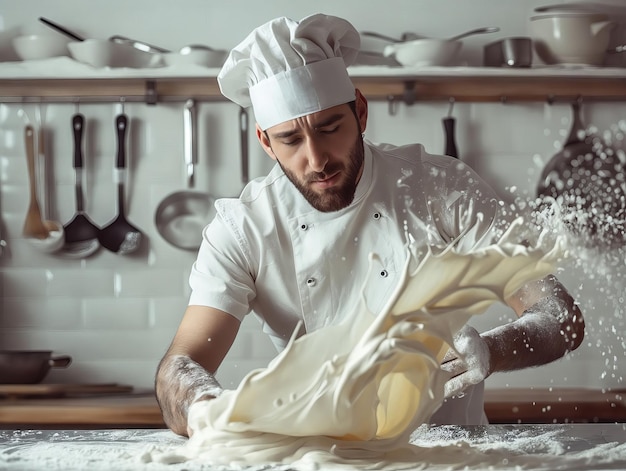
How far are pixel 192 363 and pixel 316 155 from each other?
16.9 inches

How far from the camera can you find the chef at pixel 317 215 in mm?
1651

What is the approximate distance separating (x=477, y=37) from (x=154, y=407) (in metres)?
1.48

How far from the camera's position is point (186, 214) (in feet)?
9.24

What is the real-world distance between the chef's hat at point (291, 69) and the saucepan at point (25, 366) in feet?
4.00

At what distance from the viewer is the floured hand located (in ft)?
4.49

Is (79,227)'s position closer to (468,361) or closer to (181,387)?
(181,387)

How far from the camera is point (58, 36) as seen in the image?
A: 2.69 metres

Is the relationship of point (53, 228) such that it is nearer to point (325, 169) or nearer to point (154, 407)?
point (154, 407)

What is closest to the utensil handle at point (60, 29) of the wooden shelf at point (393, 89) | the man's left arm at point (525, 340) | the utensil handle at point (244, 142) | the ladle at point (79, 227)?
the wooden shelf at point (393, 89)

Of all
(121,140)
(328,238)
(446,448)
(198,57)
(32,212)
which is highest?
(198,57)

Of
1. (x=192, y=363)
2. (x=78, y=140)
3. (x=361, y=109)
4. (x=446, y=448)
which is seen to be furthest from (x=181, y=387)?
(x=78, y=140)

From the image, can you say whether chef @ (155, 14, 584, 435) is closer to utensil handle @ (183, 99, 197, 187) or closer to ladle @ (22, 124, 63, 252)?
utensil handle @ (183, 99, 197, 187)

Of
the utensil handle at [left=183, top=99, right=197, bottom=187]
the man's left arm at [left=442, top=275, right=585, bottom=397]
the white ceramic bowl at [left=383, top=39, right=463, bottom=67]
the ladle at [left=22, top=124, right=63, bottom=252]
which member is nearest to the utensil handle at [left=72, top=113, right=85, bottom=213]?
the ladle at [left=22, top=124, right=63, bottom=252]

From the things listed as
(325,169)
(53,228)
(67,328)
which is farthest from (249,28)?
(325,169)
